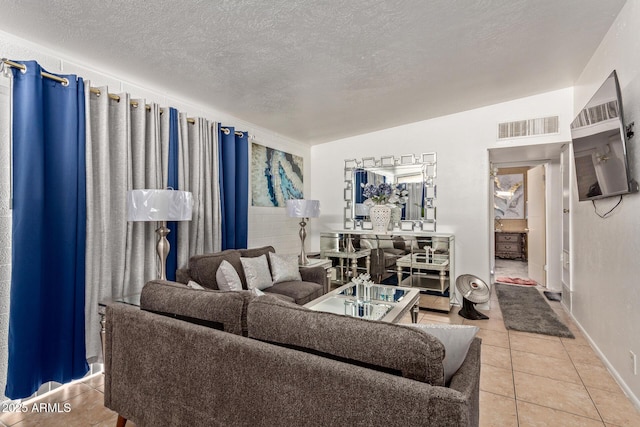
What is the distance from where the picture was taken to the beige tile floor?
6.23 feet

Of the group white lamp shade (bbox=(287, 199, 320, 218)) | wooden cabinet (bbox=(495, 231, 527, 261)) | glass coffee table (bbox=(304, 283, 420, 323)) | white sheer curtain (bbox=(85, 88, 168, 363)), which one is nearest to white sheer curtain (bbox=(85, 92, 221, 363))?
white sheer curtain (bbox=(85, 88, 168, 363))

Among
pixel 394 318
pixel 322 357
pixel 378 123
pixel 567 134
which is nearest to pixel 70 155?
pixel 322 357

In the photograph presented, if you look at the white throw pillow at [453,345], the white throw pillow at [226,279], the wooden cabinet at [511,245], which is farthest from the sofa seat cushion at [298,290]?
the wooden cabinet at [511,245]

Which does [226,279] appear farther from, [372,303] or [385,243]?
[385,243]

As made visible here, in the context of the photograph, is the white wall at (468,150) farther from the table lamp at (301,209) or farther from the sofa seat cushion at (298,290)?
the sofa seat cushion at (298,290)

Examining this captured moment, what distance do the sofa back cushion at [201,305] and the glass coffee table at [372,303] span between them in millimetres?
951

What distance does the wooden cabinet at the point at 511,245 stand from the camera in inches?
312

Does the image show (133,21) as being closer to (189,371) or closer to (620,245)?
(189,371)

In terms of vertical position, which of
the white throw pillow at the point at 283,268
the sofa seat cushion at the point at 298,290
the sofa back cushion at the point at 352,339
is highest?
the sofa back cushion at the point at 352,339

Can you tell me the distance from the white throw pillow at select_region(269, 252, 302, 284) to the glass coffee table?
0.59 meters

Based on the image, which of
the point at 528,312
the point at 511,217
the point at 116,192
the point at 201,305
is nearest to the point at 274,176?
the point at 116,192

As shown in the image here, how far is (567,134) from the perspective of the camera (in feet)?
11.9

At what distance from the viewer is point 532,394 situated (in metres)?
2.16

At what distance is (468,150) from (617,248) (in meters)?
2.12
